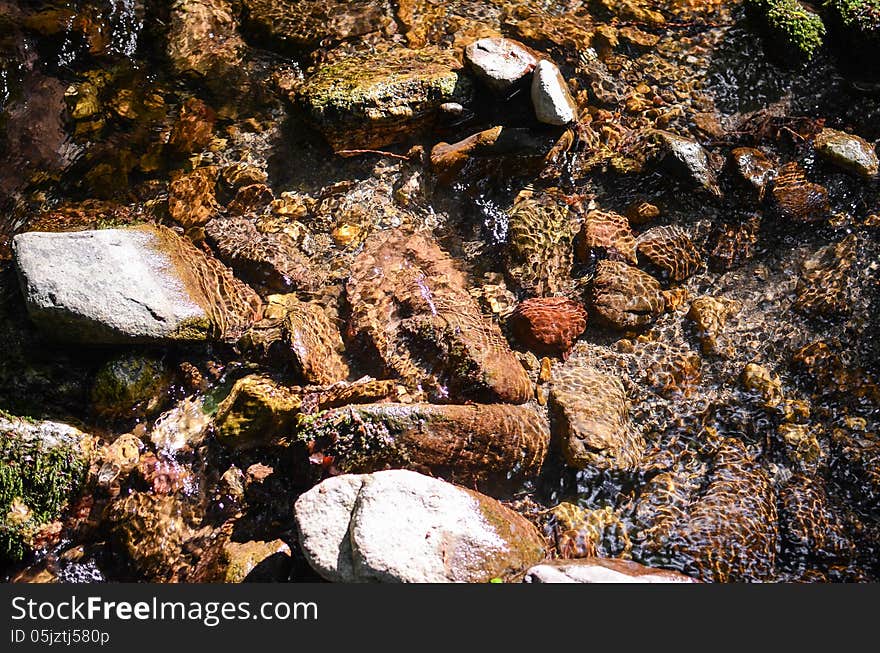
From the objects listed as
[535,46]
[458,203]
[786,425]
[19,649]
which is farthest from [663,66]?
[19,649]

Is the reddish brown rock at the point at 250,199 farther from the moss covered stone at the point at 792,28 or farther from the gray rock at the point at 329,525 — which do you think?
the moss covered stone at the point at 792,28

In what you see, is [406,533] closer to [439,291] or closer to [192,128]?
[439,291]

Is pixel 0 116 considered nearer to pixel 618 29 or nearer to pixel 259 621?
pixel 259 621

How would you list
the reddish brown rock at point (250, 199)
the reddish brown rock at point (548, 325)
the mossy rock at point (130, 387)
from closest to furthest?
the mossy rock at point (130, 387), the reddish brown rock at point (548, 325), the reddish brown rock at point (250, 199)

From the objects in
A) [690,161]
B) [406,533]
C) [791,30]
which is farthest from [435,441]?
[791,30]

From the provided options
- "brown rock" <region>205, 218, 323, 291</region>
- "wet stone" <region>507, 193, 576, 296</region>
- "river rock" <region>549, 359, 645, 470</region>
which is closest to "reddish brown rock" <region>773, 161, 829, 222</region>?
"wet stone" <region>507, 193, 576, 296</region>

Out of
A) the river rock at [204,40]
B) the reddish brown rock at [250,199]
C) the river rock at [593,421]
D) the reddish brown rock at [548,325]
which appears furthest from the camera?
the river rock at [204,40]

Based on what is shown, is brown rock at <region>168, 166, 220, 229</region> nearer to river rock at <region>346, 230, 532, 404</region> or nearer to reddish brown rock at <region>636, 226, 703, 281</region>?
river rock at <region>346, 230, 532, 404</region>

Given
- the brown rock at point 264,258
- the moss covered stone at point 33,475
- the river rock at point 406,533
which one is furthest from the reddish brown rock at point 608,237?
the moss covered stone at point 33,475
